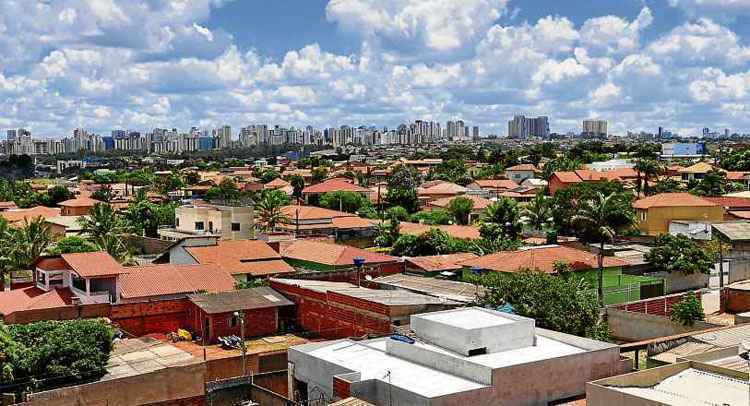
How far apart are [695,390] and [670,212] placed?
33672 millimetres

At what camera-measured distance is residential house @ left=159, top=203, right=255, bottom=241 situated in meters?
52.6

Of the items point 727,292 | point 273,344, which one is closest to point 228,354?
point 273,344

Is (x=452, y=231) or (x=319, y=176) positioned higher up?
(x=319, y=176)

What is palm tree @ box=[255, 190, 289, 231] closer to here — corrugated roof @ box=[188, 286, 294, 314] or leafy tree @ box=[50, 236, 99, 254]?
leafy tree @ box=[50, 236, 99, 254]

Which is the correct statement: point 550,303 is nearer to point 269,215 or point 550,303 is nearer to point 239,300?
point 239,300

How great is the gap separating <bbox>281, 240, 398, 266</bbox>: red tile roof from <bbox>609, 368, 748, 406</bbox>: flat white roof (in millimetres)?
22154

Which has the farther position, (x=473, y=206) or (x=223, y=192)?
(x=223, y=192)

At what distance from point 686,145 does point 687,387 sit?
6300 inches

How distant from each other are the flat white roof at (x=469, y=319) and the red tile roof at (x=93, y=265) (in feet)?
47.0

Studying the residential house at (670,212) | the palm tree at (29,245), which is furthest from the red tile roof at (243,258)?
the residential house at (670,212)

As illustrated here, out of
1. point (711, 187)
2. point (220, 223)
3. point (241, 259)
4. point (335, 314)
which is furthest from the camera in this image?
point (711, 187)

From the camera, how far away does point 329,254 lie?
42.5 m

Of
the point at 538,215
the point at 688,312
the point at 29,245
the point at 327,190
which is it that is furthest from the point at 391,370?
the point at 327,190

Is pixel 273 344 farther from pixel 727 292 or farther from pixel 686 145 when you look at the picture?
pixel 686 145
